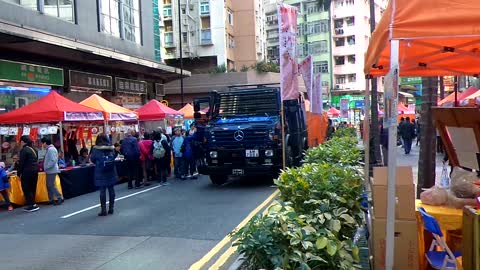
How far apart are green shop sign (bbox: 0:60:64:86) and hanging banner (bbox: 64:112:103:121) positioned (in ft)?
11.4

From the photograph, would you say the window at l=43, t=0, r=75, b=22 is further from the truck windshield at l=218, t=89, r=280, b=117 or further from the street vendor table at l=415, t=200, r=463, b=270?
the street vendor table at l=415, t=200, r=463, b=270

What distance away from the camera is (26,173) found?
35.8ft

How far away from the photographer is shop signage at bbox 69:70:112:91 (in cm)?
2006

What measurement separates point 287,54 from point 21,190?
23.1ft

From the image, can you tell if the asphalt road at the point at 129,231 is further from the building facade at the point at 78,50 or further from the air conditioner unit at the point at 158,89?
the air conditioner unit at the point at 158,89

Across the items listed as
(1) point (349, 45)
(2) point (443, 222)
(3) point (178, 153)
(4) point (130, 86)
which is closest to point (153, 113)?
(3) point (178, 153)

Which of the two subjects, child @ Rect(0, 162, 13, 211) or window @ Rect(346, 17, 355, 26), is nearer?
child @ Rect(0, 162, 13, 211)

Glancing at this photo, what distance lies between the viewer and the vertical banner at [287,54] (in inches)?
365

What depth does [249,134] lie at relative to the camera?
488 inches

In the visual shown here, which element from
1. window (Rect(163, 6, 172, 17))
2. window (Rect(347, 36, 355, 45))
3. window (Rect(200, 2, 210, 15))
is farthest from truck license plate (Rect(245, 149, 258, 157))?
window (Rect(347, 36, 355, 45))

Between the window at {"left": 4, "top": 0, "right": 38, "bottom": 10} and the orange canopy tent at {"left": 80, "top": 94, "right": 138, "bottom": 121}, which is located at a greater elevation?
the window at {"left": 4, "top": 0, "right": 38, "bottom": 10}

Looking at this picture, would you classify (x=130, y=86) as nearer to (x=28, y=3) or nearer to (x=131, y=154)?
Result: (x=28, y=3)

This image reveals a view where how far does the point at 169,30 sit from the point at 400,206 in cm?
4988

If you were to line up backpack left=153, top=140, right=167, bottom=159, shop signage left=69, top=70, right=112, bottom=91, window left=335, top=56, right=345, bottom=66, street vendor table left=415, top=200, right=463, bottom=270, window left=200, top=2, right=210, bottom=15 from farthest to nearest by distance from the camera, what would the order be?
window left=335, top=56, right=345, bottom=66 → window left=200, top=2, right=210, bottom=15 → shop signage left=69, top=70, right=112, bottom=91 → backpack left=153, top=140, right=167, bottom=159 → street vendor table left=415, top=200, right=463, bottom=270
